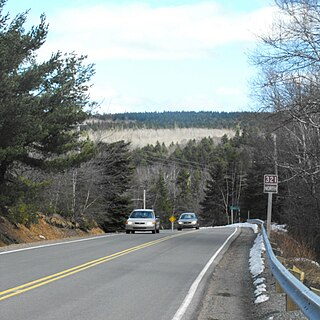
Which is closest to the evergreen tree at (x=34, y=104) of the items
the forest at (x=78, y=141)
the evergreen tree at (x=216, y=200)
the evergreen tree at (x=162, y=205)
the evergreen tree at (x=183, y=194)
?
the forest at (x=78, y=141)

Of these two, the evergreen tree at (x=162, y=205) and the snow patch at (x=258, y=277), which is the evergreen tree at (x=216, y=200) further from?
the snow patch at (x=258, y=277)

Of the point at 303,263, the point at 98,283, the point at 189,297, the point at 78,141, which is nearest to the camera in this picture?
the point at 189,297

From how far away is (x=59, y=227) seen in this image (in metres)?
37.1

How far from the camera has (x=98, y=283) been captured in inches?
434

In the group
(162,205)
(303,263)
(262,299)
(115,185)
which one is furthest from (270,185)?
(162,205)

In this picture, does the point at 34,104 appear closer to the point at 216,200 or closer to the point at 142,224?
the point at 142,224

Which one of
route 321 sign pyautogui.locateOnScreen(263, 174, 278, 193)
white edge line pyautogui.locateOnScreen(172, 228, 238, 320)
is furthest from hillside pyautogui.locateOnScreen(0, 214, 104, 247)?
white edge line pyautogui.locateOnScreen(172, 228, 238, 320)

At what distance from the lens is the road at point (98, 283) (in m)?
8.29

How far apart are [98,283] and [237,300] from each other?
113 inches

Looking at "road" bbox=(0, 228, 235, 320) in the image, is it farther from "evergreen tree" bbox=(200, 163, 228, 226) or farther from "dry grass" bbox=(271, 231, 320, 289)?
"evergreen tree" bbox=(200, 163, 228, 226)

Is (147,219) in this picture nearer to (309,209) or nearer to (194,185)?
(309,209)

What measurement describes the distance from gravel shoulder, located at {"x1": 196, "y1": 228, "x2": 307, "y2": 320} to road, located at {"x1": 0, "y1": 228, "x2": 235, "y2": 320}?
1.07 feet

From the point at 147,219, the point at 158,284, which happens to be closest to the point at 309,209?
the point at 147,219

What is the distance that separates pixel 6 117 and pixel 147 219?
1305 cm
